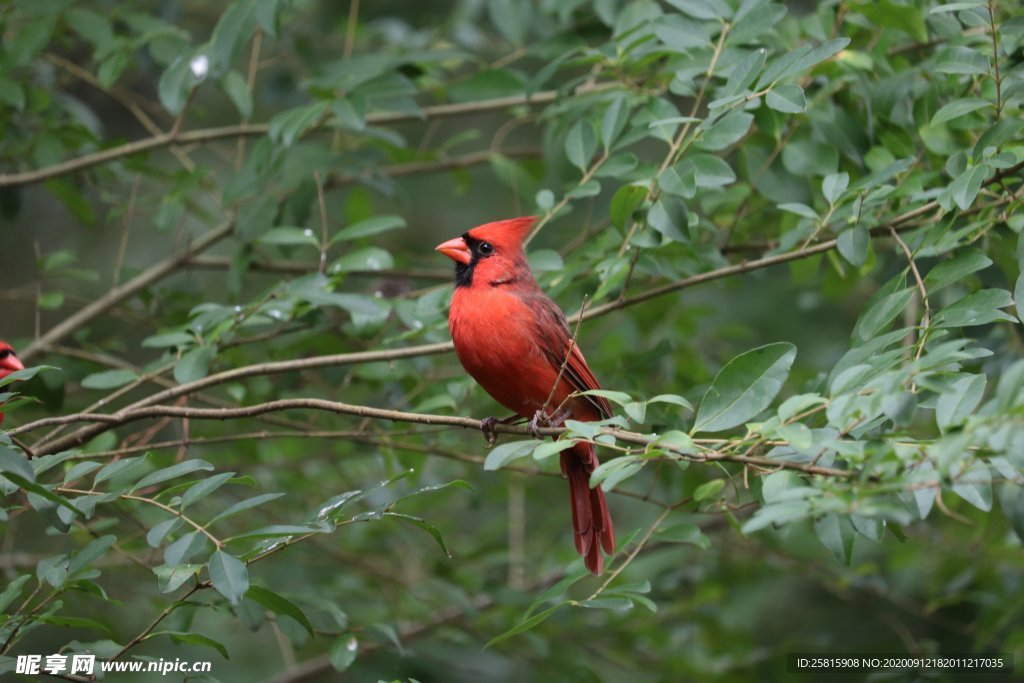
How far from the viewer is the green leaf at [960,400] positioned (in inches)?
68.1

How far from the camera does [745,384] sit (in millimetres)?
2047

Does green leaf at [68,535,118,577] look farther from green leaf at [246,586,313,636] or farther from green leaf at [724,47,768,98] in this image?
green leaf at [724,47,768,98]

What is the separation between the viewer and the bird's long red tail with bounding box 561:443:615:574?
9.21 feet

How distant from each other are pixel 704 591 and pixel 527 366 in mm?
1702

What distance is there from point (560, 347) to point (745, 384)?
3.06 ft

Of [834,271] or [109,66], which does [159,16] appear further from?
[834,271]

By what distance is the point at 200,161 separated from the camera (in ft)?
19.6

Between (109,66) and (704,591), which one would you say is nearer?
(109,66)

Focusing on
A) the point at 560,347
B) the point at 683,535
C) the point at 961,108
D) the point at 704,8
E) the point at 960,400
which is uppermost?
the point at 704,8

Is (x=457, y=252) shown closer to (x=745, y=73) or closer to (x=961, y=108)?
(x=745, y=73)

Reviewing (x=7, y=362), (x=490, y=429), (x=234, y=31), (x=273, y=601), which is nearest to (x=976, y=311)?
(x=490, y=429)

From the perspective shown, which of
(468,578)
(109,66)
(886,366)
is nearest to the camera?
(886,366)

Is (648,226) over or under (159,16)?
under

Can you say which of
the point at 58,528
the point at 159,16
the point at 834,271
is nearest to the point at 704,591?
the point at 834,271
